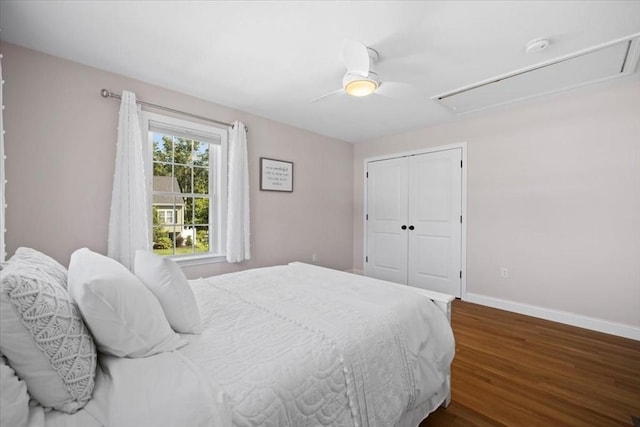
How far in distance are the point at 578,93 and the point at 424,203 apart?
203 centimetres

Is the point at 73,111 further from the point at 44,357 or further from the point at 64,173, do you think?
the point at 44,357

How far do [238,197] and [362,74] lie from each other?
2.01 metres

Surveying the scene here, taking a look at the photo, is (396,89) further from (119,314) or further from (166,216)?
(166,216)

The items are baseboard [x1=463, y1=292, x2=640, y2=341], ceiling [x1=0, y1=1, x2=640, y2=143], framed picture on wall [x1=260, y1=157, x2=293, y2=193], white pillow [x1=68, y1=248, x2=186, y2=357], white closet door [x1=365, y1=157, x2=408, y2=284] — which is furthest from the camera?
white closet door [x1=365, y1=157, x2=408, y2=284]

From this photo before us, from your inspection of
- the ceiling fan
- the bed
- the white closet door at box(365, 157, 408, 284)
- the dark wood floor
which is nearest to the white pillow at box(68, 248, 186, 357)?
the bed

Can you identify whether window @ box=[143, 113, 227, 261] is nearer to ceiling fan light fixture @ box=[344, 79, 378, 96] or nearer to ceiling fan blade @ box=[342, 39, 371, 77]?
ceiling fan light fixture @ box=[344, 79, 378, 96]

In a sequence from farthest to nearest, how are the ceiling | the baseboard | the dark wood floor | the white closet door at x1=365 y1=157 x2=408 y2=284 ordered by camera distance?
the white closet door at x1=365 y1=157 x2=408 y2=284 → the baseboard → the ceiling → the dark wood floor

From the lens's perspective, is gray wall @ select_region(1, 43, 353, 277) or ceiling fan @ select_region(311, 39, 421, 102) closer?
ceiling fan @ select_region(311, 39, 421, 102)

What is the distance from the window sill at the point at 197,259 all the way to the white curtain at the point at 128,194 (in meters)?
0.45

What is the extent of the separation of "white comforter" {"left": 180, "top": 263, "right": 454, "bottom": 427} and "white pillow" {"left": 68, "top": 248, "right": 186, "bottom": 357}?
148mm

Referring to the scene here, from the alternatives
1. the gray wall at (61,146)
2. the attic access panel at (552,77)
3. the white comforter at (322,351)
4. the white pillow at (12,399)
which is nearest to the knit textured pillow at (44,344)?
the white pillow at (12,399)

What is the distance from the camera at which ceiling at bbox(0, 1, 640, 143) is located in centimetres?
173

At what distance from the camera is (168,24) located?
188 centimetres

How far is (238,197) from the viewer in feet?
10.8
